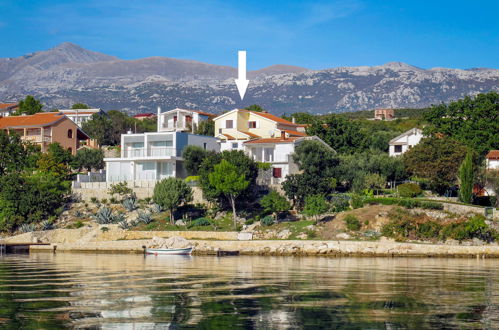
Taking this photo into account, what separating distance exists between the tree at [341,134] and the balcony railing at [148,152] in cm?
1806

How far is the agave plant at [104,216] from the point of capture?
5306cm

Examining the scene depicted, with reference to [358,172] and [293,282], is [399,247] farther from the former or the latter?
[293,282]

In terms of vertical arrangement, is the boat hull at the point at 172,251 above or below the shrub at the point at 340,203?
below

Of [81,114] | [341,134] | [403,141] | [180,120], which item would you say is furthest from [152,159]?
[81,114]

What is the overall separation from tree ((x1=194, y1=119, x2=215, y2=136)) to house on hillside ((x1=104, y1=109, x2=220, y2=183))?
14.2 metres

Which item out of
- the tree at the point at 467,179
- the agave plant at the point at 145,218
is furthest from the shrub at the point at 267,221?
the tree at the point at 467,179

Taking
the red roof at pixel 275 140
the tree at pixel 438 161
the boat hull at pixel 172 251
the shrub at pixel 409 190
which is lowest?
the boat hull at pixel 172 251

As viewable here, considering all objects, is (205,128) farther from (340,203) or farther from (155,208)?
(340,203)

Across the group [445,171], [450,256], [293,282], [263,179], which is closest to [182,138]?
[263,179]

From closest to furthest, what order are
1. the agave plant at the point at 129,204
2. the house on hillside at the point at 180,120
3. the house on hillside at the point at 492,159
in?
the agave plant at the point at 129,204, the house on hillside at the point at 492,159, the house on hillside at the point at 180,120

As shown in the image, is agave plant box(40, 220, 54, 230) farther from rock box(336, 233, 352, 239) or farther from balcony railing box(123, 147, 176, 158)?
rock box(336, 233, 352, 239)

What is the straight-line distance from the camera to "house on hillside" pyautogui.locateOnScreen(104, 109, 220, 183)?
62250mm

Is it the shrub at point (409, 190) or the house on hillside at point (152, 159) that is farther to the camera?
the house on hillside at point (152, 159)

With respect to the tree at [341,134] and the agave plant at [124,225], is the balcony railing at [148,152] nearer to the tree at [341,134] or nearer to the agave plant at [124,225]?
the agave plant at [124,225]
